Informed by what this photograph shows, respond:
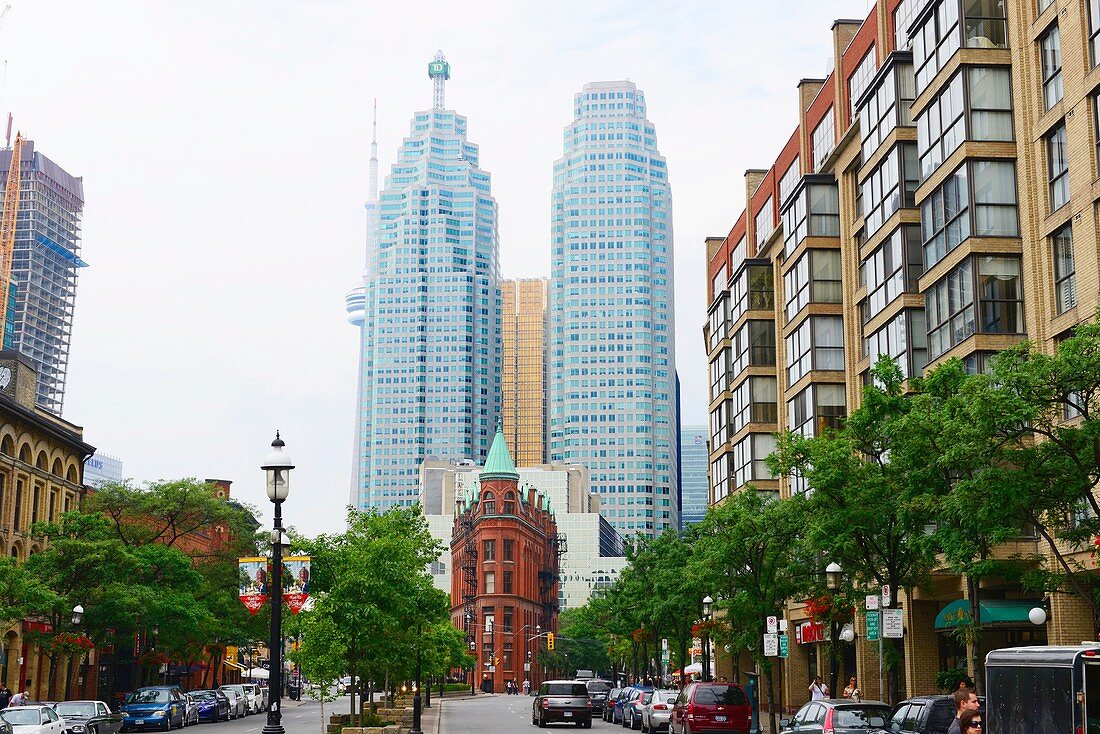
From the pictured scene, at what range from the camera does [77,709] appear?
3888 centimetres

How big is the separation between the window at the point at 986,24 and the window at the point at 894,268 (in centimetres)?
679

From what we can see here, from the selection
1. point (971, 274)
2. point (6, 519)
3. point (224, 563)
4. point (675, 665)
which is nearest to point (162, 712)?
point (6, 519)

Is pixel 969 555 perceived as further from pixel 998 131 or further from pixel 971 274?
pixel 998 131

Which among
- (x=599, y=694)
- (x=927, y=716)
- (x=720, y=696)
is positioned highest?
(x=927, y=716)

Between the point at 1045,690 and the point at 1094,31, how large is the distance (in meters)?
19.3

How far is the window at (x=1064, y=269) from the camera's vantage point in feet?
104

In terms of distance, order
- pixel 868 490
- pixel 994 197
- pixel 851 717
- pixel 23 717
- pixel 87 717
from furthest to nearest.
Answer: pixel 87 717 < pixel 994 197 < pixel 23 717 < pixel 868 490 < pixel 851 717

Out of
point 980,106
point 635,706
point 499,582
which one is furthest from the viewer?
point 499,582

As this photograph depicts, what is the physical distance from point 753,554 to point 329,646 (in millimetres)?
14673

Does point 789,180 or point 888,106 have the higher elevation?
point 789,180

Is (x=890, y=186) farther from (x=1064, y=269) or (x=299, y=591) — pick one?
(x=299, y=591)

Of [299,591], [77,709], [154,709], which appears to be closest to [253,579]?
[299,591]

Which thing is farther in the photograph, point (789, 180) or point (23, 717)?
point (789, 180)

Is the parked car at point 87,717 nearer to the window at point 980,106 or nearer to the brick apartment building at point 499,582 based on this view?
the window at point 980,106
